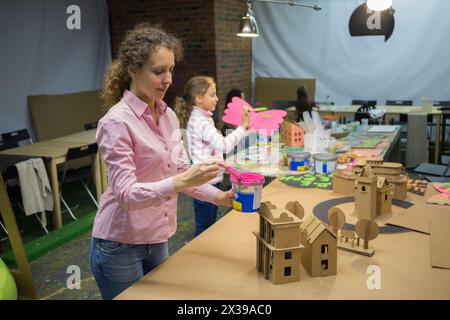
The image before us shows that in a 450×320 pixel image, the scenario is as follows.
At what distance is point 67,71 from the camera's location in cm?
652

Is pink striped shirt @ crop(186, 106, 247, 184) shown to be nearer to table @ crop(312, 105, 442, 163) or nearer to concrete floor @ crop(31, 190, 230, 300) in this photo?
concrete floor @ crop(31, 190, 230, 300)

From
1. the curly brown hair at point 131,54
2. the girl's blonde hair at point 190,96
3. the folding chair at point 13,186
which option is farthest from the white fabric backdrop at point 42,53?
the curly brown hair at point 131,54

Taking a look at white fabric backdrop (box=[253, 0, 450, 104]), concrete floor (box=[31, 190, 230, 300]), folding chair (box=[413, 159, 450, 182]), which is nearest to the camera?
concrete floor (box=[31, 190, 230, 300])

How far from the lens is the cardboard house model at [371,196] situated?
80.7 inches

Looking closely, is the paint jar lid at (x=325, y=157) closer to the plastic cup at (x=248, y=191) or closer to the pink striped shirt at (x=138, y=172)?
the pink striped shirt at (x=138, y=172)

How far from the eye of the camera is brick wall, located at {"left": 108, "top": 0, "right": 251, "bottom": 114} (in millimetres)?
6719

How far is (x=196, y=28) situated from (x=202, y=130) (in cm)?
405

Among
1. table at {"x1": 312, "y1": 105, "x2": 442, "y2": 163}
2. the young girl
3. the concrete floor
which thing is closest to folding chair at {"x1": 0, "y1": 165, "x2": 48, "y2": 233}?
the concrete floor

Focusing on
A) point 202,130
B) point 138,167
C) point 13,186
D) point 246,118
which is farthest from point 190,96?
point 13,186

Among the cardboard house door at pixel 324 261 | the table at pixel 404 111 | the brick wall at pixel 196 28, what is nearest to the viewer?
the cardboard house door at pixel 324 261

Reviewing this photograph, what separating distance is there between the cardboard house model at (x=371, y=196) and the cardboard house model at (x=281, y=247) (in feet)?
2.16

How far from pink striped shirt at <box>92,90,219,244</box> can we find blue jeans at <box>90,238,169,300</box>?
35 mm

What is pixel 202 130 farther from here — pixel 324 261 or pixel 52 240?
pixel 52 240
